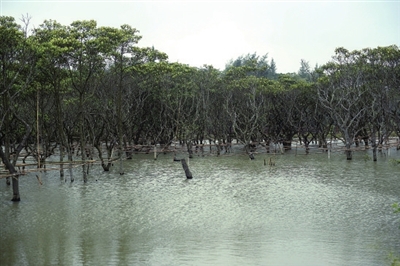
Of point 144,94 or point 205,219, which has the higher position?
point 144,94

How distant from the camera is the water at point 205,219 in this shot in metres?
16.1

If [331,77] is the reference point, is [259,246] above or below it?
below

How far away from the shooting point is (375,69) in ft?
143

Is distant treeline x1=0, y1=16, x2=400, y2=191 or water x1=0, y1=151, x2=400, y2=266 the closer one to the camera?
water x1=0, y1=151, x2=400, y2=266

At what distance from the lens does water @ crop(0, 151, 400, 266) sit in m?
16.1

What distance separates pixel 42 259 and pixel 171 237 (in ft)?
16.6

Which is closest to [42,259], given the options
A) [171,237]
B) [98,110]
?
[171,237]

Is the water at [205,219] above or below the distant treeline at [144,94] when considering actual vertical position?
below

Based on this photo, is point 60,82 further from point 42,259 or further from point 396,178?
point 396,178

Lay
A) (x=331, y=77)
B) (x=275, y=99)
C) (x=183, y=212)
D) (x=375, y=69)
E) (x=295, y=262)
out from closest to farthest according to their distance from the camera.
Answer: (x=295, y=262) < (x=183, y=212) < (x=375, y=69) < (x=331, y=77) < (x=275, y=99)

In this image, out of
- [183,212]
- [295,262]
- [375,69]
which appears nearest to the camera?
[295,262]

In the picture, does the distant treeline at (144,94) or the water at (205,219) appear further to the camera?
the distant treeline at (144,94)

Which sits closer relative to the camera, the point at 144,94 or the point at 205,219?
the point at 205,219

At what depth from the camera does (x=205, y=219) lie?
69.8 ft
